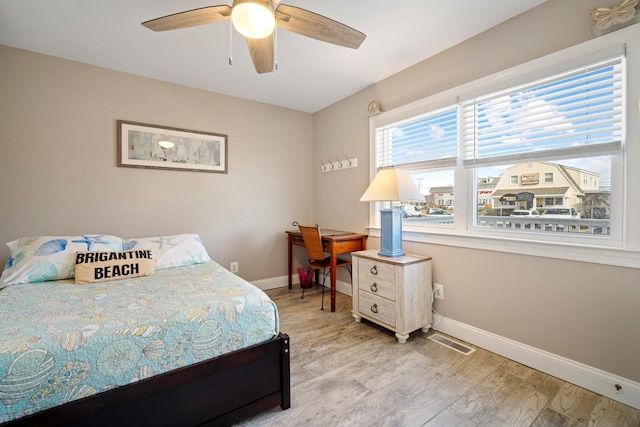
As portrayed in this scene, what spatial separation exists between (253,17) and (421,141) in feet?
6.21

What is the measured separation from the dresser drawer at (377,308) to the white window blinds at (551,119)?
137cm

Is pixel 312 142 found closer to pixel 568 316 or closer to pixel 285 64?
pixel 285 64

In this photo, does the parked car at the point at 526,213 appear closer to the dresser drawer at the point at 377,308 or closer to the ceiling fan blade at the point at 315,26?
the dresser drawer at the point at 377,308

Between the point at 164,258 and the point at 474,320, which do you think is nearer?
the point at 474,320

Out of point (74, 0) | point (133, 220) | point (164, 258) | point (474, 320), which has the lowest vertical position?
point (474, 320)

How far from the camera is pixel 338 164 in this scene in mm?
3602

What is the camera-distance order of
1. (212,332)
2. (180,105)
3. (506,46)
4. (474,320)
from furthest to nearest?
(180,105), (474,320), (506,46), (212,332)

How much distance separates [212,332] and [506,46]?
2742mm

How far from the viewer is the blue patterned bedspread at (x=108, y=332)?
1045 millimetres

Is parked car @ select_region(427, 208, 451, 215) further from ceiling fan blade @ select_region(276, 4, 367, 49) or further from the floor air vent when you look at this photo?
ceiling fan blade @ select_region(276, 4, 367, 49)

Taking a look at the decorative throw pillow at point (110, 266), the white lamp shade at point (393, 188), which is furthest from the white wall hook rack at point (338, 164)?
the decorative throw pillow at point (110, 266)

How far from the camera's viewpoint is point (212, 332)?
4.61 ft

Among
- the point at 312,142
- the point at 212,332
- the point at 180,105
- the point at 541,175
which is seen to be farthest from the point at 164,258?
the point at 541,175

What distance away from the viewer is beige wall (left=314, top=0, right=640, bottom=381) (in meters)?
1.61
